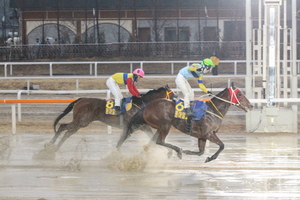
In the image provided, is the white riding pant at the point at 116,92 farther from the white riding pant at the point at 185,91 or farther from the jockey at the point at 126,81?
the white riding pant at the point at 185,91

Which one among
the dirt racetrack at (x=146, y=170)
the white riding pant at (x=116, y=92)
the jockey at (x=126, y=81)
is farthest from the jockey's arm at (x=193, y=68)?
the white riding pant at (x=116, y=92)

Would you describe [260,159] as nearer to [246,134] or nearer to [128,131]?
[128,131]

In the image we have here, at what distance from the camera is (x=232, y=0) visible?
1210 inches

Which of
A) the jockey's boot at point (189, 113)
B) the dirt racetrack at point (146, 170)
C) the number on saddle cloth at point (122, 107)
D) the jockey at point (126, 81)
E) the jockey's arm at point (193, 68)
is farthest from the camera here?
the number on saddle cloth at point (122, 107)

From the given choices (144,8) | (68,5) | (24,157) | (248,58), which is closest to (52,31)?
(68,5)

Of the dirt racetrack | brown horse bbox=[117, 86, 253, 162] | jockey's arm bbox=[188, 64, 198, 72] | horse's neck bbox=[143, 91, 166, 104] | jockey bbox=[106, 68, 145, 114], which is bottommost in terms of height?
the dirt racetrack

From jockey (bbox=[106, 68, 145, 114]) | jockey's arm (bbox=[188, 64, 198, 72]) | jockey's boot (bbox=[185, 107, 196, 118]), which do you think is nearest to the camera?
jockey's boot (bbox=[185, 107, 196, 118])

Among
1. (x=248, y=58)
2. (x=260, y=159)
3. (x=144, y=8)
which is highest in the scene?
(x=144, y=8)

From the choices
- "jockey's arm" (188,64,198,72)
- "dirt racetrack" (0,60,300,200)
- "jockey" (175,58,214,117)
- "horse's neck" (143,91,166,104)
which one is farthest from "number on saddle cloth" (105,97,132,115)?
"jockey's arm" (188,64,198,72)

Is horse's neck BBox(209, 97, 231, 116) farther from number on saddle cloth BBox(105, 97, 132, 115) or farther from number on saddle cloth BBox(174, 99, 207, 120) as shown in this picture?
number on saddle cloth BBox(105, 97, 132, 115)

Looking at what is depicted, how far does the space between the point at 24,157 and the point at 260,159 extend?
368 cm

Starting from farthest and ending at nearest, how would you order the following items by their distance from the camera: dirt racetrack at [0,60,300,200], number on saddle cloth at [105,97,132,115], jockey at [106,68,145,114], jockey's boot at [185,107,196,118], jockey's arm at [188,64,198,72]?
number on saddle cloth at [105,97,132,115], jockey at [106,68,145,114], jockey's arm at [188,64,198,72], jockey's boot at [185,107,196,118], dirt racetrack at [0,60,300,200]

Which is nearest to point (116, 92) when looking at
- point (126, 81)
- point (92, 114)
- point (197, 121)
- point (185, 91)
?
point (126, 81)

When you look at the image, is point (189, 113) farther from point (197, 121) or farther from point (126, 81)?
point (126, 81)
